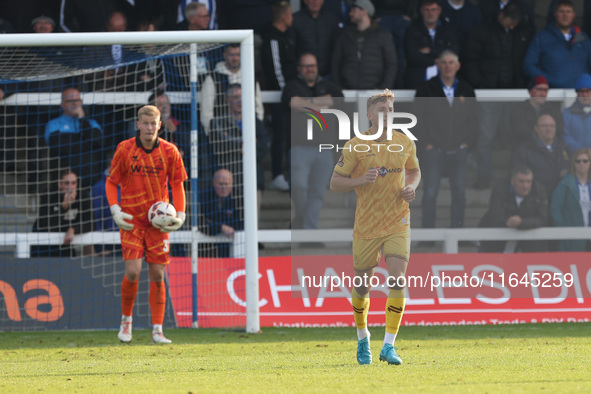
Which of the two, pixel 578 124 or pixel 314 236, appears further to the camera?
pixel 578 124

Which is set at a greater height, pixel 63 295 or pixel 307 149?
pixel 307 149

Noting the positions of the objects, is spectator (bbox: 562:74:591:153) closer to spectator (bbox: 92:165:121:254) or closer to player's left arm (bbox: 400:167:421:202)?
player's left arm (bbox: 400:167:421:202)

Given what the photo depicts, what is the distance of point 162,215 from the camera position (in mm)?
8430

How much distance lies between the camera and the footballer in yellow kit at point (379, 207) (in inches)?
270

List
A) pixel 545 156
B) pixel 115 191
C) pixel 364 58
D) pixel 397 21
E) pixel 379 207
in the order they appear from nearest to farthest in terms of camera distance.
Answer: pixel 379 207
pixel 115 191
pixel 545 156
pixel 364 58
pixel 397 21

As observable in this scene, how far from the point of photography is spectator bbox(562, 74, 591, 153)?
440 inches

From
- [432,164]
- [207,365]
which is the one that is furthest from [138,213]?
[432,164]

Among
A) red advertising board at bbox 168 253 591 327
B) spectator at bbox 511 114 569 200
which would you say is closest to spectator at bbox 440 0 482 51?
spectator at bbox 511 114 569 200

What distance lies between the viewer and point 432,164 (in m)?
11.2

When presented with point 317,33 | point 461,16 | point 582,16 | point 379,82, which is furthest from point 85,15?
point 582,16

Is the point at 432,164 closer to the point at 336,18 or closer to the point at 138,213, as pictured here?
the point at 336,18

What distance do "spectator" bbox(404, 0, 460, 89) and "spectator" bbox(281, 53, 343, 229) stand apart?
1490mm

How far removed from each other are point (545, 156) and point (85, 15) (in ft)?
20.7

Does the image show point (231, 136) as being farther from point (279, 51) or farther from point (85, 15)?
point (85, 15)
